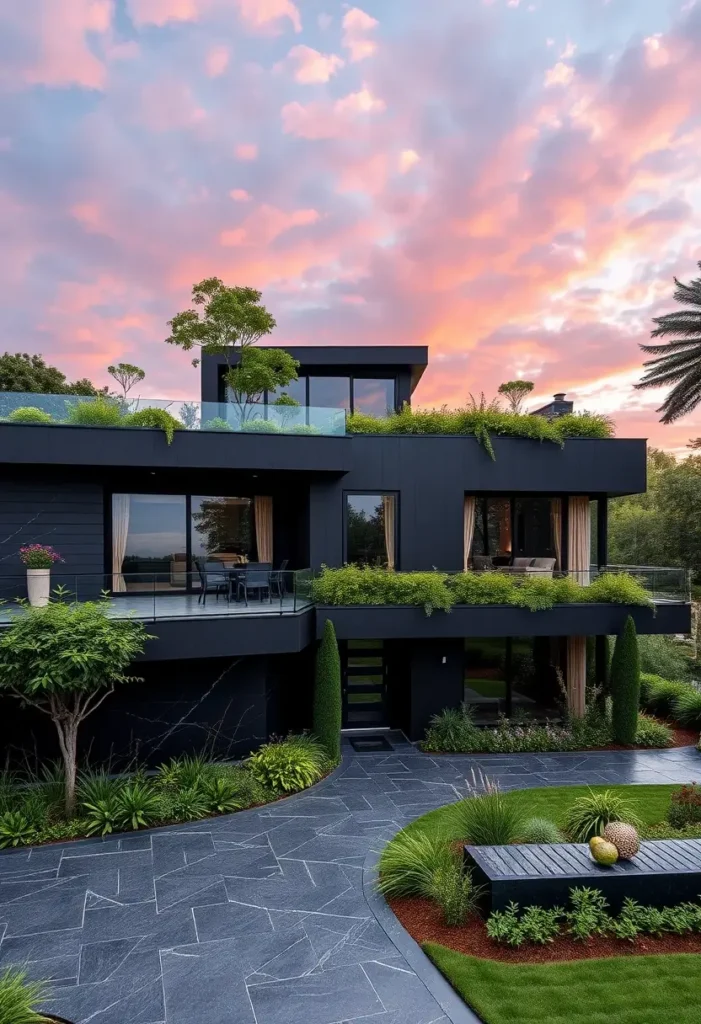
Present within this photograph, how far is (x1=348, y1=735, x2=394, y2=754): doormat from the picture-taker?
44.3ft

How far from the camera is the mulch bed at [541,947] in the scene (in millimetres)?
6184

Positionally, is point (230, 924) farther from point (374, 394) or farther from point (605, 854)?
point (374, 394)

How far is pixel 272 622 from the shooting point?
1135 centimetres

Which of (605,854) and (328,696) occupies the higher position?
(328,696)

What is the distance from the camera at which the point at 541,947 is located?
6.31 m

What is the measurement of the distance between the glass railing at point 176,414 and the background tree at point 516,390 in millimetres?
5312

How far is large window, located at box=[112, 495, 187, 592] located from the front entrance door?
15.4 feet

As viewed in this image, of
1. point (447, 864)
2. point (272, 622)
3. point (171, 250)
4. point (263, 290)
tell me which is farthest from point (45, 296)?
point (447, 864)

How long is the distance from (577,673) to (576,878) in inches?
360

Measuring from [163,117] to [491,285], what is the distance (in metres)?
9.27

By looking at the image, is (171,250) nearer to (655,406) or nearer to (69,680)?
(69,680)

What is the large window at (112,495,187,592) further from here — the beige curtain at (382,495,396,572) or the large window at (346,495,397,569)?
the beige curtain at (382,495,396,572)

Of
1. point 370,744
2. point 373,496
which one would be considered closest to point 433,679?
point 370,744

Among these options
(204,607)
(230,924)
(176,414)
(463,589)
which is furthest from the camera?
(463,589)
